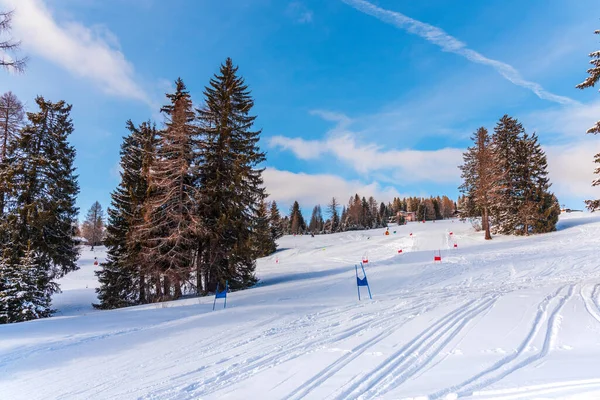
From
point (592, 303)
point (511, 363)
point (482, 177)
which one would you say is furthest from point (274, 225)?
point (511, 363)

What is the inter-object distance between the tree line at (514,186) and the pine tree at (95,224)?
244ft

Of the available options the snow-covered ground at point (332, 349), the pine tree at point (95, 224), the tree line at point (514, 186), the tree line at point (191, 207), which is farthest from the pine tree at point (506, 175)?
the pine tree at point (95, 224)

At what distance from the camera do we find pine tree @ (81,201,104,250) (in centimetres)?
6762

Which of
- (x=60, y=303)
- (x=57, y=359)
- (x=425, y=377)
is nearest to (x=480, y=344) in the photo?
(x=425, y=377)

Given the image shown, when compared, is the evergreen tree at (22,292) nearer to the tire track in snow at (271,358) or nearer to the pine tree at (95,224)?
the tire track in snow at (271,358)

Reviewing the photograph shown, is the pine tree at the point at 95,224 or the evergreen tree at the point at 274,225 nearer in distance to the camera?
the evergreen tree at the point at 274,225

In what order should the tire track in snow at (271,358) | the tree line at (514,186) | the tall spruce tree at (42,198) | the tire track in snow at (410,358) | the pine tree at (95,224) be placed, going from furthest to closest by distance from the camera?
the pine tree at (95,224)
the tree line at (514,186)
the tall spruce tree at (42,198)
the tire track in snow at (271,358)
the tire track in snow at (410,358)

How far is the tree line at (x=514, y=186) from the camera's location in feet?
99.1

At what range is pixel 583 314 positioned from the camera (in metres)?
7.00

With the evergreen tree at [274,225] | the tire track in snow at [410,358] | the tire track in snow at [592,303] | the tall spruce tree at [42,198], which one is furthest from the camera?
the evergreen tree at [274,225]

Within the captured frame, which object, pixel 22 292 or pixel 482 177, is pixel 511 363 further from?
pixel 482 177

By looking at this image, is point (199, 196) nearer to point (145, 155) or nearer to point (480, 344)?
point (145, 155)

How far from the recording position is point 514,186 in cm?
3088

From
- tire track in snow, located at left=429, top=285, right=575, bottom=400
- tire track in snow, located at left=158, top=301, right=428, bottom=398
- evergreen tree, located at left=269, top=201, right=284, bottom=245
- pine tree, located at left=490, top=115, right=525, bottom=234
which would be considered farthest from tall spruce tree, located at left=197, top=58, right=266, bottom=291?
pine tree, located at left=490, top=115, right=525, bottom=234
